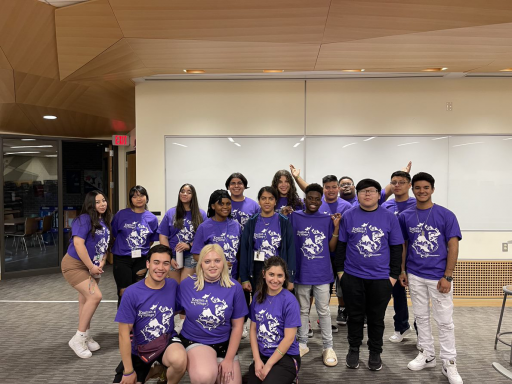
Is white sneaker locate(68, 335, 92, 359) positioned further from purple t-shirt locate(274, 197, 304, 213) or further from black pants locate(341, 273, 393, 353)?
black pants locate(341, 273, 393, 353)

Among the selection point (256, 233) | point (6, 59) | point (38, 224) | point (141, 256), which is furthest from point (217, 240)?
point (38, 224)

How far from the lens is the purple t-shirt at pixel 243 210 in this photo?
Answer: 3.47 m

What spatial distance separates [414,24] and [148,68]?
2.74 m

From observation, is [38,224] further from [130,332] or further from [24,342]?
[130,332]

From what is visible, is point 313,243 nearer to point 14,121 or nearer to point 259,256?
point 259,256

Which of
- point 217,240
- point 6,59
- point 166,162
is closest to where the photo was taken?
point 217,240

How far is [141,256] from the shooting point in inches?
139

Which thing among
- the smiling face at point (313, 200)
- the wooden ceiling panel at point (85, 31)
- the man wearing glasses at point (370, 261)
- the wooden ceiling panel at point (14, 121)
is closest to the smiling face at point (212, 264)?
the smiling face at point (313, 200)

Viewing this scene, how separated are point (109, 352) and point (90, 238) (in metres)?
1.05

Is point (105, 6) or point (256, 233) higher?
point (105, 6)

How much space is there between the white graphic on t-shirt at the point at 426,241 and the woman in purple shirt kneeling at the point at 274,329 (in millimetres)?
1183

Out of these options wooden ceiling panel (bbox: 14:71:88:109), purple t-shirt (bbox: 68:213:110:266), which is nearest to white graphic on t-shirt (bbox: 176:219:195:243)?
purple t-shirt (bbox: 68:213:110:266)

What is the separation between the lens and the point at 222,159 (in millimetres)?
4957

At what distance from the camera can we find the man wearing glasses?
285 centimetres
